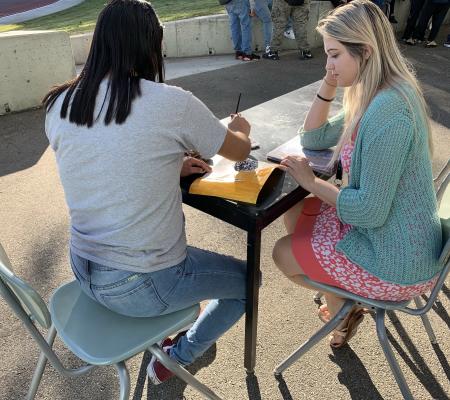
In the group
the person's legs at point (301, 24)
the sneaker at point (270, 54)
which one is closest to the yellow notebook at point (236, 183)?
the sneaker at point (270, 54)

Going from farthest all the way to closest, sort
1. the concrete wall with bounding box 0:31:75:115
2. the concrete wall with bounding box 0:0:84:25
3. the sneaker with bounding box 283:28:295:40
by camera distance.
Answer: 1. the concrete wall with bounding box 0:0:84:25
2. the sneaker with bounding box 283:28:295:40
3. the concrete wall with bounding box 0:31:75:115

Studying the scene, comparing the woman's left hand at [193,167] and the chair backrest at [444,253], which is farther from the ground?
the woman's left hand at [193,167]

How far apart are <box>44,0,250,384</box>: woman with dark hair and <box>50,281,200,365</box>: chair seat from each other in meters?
0.04

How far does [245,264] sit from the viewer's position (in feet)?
5.52

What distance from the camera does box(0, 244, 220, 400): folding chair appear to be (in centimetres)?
129

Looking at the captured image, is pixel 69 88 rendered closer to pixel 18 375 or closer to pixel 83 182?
pixel 83 182

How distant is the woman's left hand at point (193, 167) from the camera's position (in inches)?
63.4

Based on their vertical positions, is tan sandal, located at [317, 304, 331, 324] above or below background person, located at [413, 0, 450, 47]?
below

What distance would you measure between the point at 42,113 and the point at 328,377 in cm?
402

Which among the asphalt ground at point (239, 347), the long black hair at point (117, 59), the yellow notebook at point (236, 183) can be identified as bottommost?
the asphalt ground at point (239, 347)

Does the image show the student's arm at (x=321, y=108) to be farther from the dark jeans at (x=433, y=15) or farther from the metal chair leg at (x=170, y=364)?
the dark jeans at (x=433, y=15)

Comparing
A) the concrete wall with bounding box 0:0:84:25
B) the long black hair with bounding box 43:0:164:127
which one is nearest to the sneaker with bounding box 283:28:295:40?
the long black hair with bounding box 43:0:164:127

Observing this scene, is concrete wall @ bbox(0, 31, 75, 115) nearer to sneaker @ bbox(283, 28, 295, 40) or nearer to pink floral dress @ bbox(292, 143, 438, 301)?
sneaker @ bbox(283, 28, 295, 40)

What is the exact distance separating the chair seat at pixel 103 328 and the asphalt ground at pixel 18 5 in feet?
50.7
